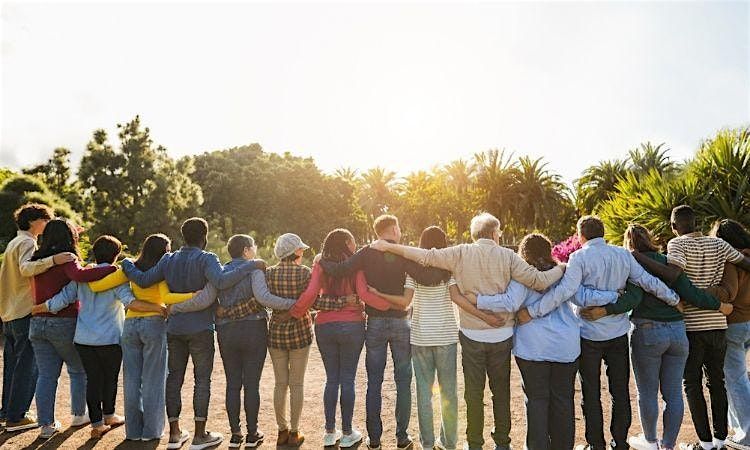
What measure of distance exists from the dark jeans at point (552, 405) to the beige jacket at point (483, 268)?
0.46m

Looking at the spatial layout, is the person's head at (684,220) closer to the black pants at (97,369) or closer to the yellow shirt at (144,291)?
the yellow shirt at (144,291)

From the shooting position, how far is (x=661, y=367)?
181 inches

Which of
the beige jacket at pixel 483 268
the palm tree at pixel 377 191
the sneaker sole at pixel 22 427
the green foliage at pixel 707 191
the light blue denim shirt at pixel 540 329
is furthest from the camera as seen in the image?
the palm tree at pixel 377 191

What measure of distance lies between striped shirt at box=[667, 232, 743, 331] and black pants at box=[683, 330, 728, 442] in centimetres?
9

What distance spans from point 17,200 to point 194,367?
1223 centimetres

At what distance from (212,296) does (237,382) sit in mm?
831

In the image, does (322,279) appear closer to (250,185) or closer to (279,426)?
(279,426)

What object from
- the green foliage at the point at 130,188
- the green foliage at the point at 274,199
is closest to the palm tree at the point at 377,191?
the green foliage at the point at 274,199

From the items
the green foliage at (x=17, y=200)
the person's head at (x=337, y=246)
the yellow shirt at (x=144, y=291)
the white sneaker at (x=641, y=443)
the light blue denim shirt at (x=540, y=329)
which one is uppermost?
the green foliage at (x=17, y=200)

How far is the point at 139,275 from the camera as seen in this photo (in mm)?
4961

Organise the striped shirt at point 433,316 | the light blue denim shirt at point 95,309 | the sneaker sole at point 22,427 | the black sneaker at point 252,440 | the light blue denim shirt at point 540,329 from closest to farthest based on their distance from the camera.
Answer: the light blue denim shirt at point 540,329 → the striped shirt at point 433,316 → the black sneaker at point 252,440 → the light blue denim shirt at point 95,309 → the sneaker sole at point 22,427

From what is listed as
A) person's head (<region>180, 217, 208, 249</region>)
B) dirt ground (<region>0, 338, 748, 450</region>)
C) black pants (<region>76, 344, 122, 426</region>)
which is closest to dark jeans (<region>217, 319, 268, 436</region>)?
dirt ground (<region>0, 338, 748, 450</region>)

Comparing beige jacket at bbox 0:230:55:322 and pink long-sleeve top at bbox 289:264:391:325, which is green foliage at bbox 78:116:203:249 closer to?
beige jacket at bbox 0:230:55:322

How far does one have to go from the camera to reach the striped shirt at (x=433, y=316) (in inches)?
180
